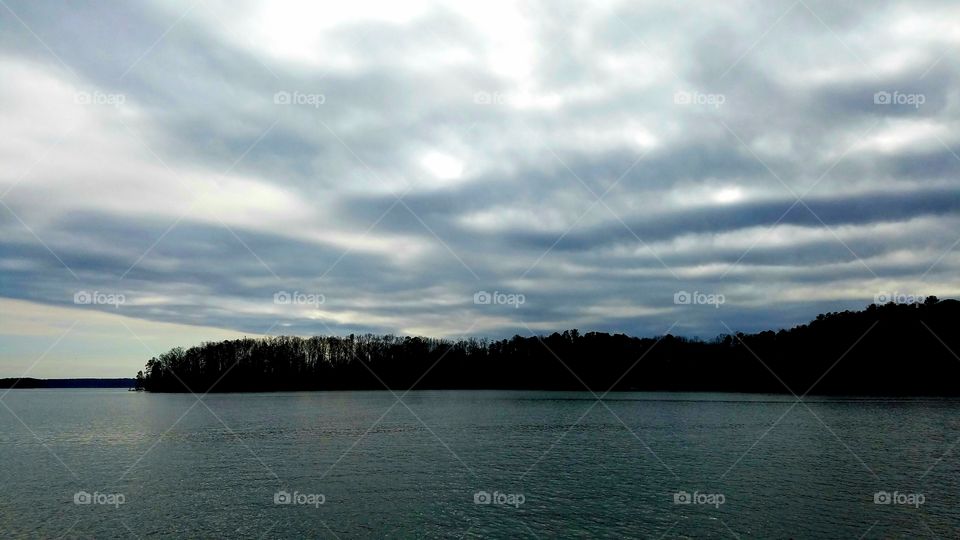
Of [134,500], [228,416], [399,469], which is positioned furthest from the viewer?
[228,416]

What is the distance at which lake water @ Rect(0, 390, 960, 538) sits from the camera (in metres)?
34.3

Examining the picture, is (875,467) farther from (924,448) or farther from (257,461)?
(257,461)

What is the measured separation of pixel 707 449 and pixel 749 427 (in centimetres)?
2825

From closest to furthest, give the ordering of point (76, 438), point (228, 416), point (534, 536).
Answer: point (534, 536), point (76, 438), point (228, 416)

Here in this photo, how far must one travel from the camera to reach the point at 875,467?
2093 inches

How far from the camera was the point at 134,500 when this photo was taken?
4150 cm

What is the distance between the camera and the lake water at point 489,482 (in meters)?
34.3

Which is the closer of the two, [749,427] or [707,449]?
[707,449]

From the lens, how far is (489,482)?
1821 inches

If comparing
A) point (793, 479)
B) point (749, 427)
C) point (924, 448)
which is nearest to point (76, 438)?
point (793, 479)

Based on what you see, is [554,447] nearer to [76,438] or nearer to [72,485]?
[72,485]

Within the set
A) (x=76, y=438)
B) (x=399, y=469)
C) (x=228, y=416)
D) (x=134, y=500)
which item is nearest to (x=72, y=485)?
(x=134, y=500)

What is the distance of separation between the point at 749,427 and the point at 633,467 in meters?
43.4

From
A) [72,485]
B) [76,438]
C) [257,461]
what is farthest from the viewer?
[76,438]
